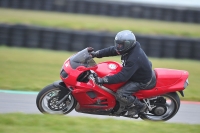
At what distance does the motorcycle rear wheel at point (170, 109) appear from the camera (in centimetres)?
693

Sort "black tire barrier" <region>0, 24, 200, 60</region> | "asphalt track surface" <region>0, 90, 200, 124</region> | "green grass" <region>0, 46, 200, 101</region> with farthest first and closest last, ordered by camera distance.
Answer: "black tire barrier" <region>0, 24, 200, 60</region> → "green grass" <region>0, 46, 200, 101</region> → "asphalt track surface" <region>0, 90, 200, 124</region>

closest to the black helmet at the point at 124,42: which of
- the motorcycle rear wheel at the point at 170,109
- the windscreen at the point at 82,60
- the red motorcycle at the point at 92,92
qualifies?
the red motorcycle at the point at 92,92

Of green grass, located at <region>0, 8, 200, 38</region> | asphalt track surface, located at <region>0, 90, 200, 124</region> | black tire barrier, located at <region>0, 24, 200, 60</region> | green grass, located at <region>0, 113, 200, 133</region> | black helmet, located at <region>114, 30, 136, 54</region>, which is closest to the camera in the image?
green grass, located at <region>0, 113, 200, 133</region>

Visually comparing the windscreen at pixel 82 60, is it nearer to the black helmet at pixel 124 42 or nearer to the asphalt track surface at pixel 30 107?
the black helmet at pixel 124 42

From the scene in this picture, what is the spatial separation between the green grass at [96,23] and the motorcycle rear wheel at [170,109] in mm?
9920

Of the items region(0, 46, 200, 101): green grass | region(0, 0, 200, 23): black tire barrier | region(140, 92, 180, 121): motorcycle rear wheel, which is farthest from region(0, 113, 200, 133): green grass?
region(0, 0, 200, 23): black tire barrier

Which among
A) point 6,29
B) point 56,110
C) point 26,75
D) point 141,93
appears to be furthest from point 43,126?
point 6,29

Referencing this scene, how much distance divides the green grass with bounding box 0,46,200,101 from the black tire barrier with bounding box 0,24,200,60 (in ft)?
0.99

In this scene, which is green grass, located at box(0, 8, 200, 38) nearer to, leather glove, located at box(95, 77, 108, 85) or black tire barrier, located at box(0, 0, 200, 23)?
black tire barrier, located at box(0, 0, 200, 23)

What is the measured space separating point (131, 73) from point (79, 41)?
24.6ft

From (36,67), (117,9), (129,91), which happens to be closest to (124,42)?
(129,91)

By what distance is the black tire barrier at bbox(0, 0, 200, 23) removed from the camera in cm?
2133

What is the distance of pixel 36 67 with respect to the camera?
11117 millimetres

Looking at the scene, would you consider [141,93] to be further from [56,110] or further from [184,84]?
[56,110]
